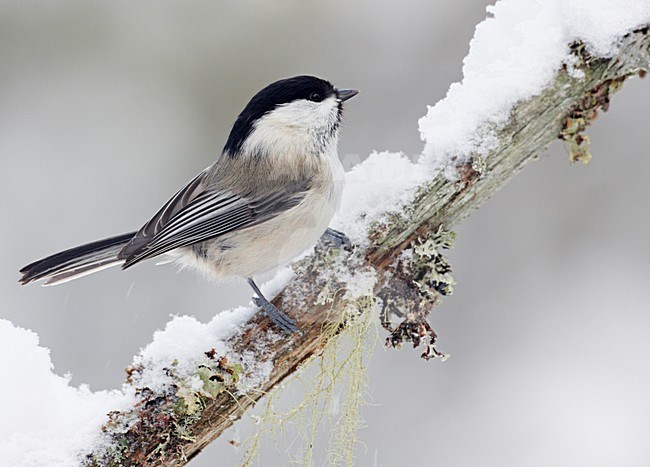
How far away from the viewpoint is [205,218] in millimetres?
1904

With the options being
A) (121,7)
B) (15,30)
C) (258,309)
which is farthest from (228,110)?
(258,309)

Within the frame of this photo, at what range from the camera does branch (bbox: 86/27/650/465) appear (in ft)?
4.48

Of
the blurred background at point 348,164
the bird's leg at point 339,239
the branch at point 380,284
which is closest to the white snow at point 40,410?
the branch at point 380,284

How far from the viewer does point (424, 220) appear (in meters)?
1.44

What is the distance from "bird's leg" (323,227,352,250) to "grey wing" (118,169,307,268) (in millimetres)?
369

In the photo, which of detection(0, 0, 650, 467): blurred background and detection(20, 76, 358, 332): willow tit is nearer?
detection(20, 76, 358, 332): willow tit

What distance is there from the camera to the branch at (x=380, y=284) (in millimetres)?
1365

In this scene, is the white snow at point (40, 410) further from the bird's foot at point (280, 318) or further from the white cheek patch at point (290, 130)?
the white cheek patch at point (290, 130)

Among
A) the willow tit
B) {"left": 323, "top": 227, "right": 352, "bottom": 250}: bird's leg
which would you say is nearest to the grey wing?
the willow tit

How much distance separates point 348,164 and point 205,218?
1.36 meters

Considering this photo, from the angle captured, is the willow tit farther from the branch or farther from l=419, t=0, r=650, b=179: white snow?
l=419, t=0, r=650, b=179: white snow

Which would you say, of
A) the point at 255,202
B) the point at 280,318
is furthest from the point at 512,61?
the point at 255,202

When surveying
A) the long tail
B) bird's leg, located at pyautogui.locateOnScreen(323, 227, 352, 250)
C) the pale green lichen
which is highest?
the long tail

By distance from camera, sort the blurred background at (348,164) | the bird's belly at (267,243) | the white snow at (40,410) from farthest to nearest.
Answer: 1. the blurred background at (348,164)
2. the bird's belly at (267,243)
3. the white snow at (40,410)
